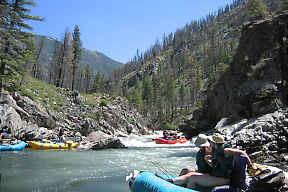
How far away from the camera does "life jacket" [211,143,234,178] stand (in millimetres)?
4766

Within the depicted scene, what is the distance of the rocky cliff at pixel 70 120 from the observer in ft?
62.7

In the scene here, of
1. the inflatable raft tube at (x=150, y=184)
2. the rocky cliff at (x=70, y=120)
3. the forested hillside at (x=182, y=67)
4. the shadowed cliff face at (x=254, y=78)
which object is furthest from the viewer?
the forested hillside at (x=182, y=67)

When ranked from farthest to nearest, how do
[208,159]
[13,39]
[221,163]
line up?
[13,39] → [208,159] → [221,163]

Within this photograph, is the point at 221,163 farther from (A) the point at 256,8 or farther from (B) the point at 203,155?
(A) the point at 256,8

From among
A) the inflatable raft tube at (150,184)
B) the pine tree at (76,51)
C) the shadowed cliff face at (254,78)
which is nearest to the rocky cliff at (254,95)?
the shadowed cliff face at (254,78)

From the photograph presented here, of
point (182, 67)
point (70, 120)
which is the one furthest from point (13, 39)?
point (182, 67)

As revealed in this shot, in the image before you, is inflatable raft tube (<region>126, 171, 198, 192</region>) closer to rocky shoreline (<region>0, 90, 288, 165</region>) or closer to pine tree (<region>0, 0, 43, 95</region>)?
rocky shoreline (<region>0, 90, 288, 165</region>)

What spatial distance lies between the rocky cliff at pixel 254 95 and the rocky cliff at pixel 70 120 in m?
12.3

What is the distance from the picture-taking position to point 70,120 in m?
30.0

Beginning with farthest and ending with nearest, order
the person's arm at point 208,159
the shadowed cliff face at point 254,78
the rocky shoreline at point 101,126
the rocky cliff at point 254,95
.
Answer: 1. the shadowed cliff face at point 254,78
2. the rocky cliff at point 254,95
3. the rocky shoreline at point 101,126
4. the person's arm at point 208,159

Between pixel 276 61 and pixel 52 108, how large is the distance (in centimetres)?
2940

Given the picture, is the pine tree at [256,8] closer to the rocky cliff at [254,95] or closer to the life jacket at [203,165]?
the rocky cliff at [254,95]

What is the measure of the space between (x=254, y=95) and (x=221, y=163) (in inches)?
802

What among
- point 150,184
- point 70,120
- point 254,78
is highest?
point 254,78
